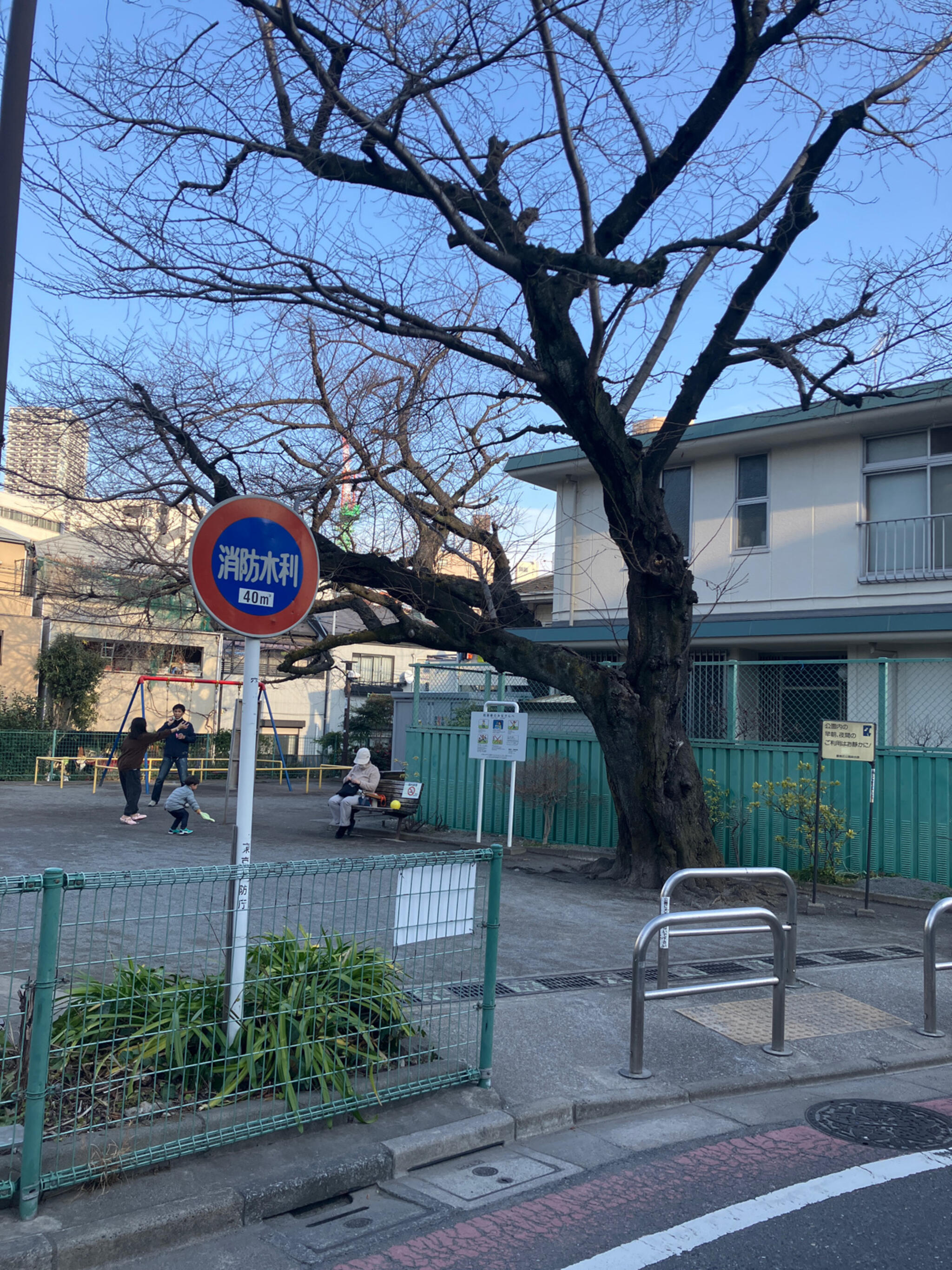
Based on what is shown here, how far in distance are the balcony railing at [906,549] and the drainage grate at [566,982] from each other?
11.3m

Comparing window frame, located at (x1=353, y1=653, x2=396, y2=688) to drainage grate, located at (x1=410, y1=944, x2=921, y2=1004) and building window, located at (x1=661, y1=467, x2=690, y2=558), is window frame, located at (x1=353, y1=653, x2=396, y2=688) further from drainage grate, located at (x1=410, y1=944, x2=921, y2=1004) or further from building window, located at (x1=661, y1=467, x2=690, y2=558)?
drainage grate, located at (x1=410, y1=944, x2=921, y2=1004)

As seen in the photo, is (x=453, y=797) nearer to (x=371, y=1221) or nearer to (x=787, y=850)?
(x=787, y=850)

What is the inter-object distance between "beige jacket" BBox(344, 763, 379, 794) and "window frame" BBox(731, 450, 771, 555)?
7266 millimetres

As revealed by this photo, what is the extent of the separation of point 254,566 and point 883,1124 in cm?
408

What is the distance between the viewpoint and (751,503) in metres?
18.1

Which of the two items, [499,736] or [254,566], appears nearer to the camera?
[254,566]

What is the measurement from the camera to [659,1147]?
4.75 m

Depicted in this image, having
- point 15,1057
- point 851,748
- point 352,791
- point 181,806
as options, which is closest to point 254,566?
point 15,1057

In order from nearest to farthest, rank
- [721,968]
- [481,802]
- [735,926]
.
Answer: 1. [735,926]
2. [721,968]
3. [481,802]

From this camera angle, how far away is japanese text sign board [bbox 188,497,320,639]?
4898mm

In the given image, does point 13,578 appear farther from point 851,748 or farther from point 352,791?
point 851,748

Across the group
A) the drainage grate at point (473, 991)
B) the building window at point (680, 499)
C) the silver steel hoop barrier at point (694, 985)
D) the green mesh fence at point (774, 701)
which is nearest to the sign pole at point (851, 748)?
the green mesh fence at point (774, 701)

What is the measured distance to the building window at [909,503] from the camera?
16.4m

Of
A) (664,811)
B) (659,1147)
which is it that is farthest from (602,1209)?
(664,811)
